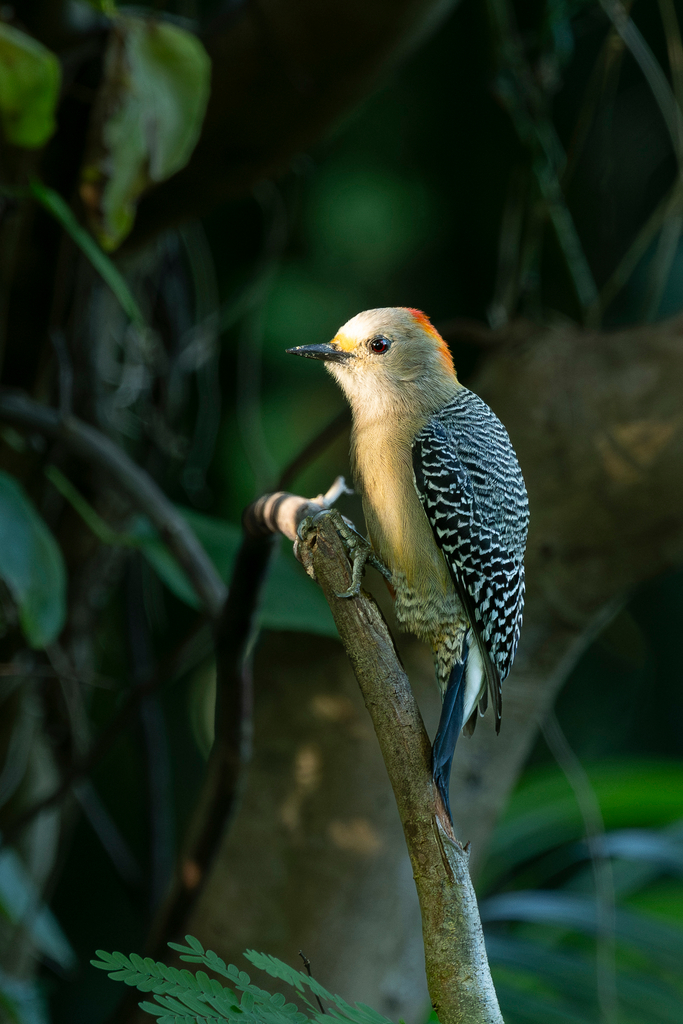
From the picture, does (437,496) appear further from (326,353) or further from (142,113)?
(142,113)

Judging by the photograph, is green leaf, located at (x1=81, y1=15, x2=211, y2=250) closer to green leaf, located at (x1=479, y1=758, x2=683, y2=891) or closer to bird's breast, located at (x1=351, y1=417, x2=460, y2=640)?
bird's breast, located at (x1=351, y1=417, x2=460, y2=640)

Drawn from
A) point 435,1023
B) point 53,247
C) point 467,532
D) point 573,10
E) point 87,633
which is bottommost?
point 87,633

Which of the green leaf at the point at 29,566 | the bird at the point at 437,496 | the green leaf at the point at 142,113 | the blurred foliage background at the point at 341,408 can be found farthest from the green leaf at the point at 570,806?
the green leaf at the point at 142,113

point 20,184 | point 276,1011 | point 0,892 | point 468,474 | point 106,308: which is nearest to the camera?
point 276,1011

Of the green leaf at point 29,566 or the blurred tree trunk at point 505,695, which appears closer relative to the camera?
the green leaf at point 29,566

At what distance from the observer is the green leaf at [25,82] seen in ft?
3.50

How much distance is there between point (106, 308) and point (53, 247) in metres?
0.21

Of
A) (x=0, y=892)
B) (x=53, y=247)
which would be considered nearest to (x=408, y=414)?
(x=53, y=247)

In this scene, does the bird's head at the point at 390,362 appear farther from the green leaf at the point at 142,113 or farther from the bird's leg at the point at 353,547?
the green leaf at the point at 142,113

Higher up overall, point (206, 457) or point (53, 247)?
point (53, 247)

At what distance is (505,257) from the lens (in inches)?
68.3

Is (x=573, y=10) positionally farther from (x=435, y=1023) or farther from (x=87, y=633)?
(x=435, y=1023)

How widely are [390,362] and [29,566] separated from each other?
591 mm

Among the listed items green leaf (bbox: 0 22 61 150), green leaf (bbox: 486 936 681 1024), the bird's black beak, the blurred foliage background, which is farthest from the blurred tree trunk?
green leaf (bbox: 0 22 61 150)
